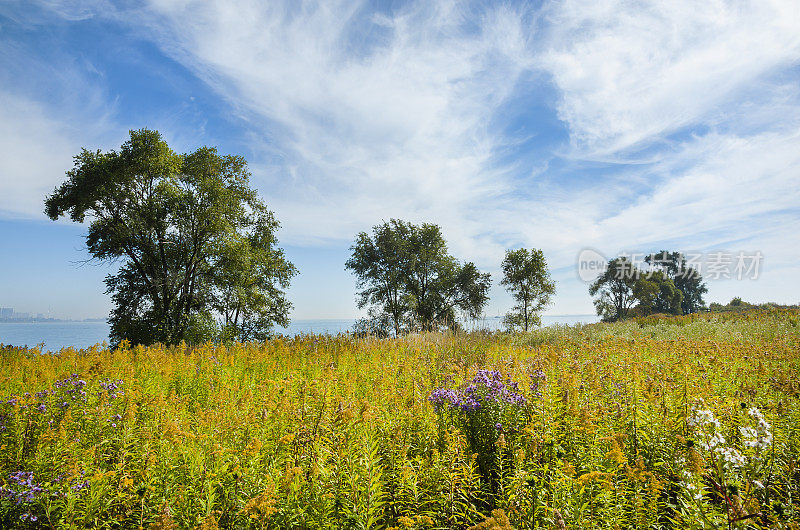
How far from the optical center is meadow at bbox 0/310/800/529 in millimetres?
2588

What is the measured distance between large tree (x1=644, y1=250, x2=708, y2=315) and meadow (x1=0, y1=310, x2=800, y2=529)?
4995 centimetres

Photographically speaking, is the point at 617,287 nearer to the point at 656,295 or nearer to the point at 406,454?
the point at 656,295

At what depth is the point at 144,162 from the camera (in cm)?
1791

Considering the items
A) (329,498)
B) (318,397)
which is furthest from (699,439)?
(318,397)

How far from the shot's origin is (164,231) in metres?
19.6

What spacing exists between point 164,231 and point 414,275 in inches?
681

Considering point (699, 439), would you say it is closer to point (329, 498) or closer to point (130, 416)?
point (329, 498)

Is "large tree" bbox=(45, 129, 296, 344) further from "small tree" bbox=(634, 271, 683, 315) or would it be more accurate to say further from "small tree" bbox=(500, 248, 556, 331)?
"small tree" bbox=(634, 271, 683, 315)

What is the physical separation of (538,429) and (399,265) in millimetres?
26152

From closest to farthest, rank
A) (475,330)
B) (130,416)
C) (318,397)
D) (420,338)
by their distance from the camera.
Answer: (130,416)
(318,397)
(420,338)
(475,330)

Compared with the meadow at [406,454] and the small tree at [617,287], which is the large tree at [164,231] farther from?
the small tree at [617,287]

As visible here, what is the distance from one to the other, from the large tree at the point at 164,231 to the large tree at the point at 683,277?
4661 centimetres

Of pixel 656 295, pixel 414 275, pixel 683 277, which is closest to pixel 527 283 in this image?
pixel 414 275

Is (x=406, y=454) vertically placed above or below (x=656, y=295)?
below
